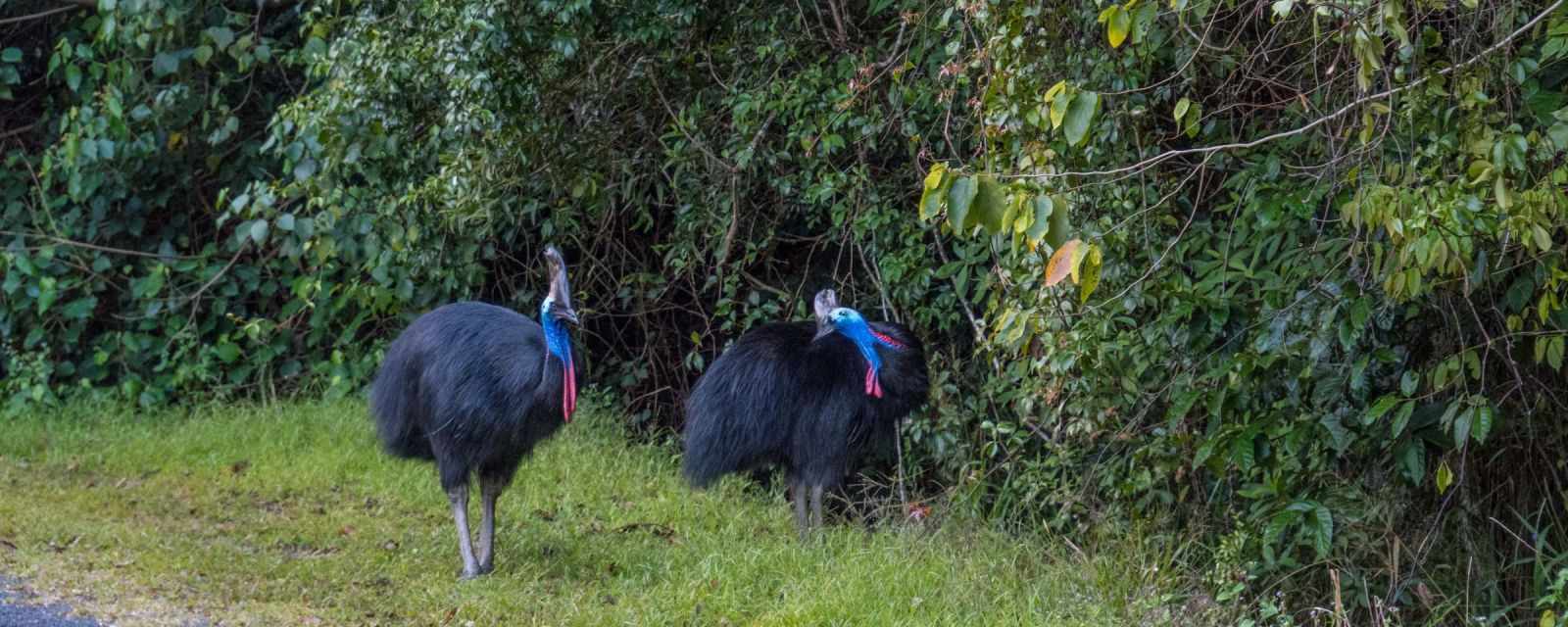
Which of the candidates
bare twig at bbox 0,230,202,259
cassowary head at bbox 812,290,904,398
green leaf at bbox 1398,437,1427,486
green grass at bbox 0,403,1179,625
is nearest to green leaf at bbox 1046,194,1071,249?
green grass at bbox 0,403,1179,625

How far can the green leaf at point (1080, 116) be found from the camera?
12.6ft

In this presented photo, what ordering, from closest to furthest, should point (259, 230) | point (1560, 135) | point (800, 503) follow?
point (1560, 135), point (800, 503), point (259, 230)

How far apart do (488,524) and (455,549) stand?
398 millimetres

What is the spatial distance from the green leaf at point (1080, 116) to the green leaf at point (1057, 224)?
185 millimetres

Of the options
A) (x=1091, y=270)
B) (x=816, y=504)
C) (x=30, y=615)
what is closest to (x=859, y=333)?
(x=816, y=504)

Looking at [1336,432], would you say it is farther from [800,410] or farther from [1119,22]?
[800,410]

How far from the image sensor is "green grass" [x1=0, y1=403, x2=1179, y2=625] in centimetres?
499

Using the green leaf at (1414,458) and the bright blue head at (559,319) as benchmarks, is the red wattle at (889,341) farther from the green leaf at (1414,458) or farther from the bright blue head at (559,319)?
the green leaf at (1414,458)

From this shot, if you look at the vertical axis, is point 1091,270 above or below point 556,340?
above

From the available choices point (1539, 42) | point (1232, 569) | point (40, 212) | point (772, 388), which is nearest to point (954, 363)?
point (772, 388)

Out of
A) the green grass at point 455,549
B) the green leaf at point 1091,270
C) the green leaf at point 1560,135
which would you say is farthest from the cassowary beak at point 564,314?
the green leaf at point 1560,135

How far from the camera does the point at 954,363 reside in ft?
22.2

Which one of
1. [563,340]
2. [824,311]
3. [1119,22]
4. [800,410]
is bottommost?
[800,410]

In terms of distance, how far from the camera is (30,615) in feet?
15.7
